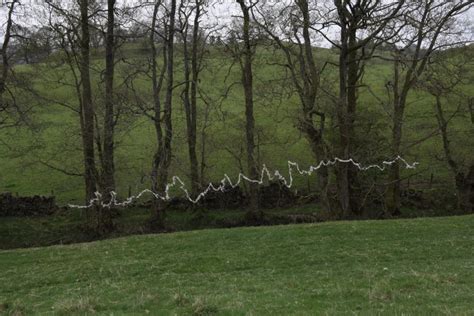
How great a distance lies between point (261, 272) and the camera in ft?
46.1

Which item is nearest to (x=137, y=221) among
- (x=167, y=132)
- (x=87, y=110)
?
(x=167, y=132)

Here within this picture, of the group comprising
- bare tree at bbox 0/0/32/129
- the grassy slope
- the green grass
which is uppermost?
bare tree at bbox 0/0/32/129

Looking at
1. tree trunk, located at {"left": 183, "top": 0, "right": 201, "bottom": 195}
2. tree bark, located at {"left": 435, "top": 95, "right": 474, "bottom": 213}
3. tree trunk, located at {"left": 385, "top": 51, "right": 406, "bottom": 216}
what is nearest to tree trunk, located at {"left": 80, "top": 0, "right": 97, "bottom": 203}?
tree trunk, located at {"left": 183, "top": 0, "right": 201, "bottom": 195}

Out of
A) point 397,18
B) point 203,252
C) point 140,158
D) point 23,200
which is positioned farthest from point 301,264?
point 140,158

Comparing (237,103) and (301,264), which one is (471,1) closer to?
(301,264)

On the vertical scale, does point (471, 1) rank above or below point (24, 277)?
above

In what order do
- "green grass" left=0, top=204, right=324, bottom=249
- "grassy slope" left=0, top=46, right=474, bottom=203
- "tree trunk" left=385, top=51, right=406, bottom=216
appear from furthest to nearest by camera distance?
"grassy slope" left=0, top=46, right=474, bottom=203 → "tree trunk" left=385, top=51, right=406, bottom=216 → "green grass" left=0, top=204, right=324, bottom=249

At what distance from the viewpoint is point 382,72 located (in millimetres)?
59938

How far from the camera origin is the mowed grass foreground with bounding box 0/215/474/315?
9.34m

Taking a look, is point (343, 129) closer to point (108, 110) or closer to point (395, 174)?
point (395, 174)

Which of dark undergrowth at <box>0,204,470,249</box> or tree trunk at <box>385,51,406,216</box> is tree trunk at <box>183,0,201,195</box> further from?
tree trunk at <box>385,51,406,216</box>

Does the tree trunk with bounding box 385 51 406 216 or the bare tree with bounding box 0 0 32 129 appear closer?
the bare tree with bounding box 0 0 32 129

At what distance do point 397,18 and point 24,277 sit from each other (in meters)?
19.0

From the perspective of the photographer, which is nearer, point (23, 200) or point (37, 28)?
point (37, 28)
